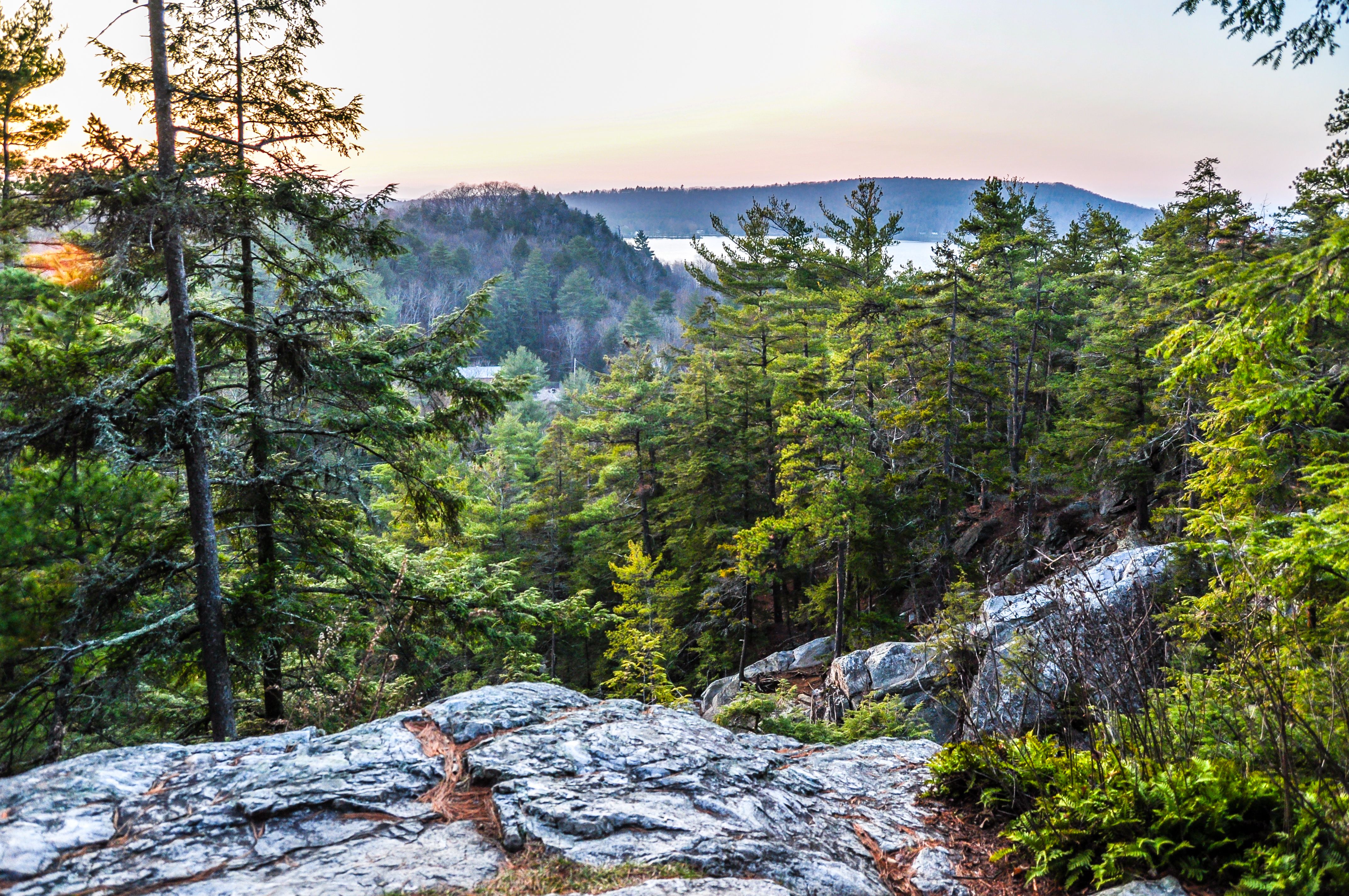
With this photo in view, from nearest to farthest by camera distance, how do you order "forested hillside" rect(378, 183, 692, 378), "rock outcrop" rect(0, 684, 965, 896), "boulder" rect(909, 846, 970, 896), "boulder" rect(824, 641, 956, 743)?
"rock outcrop" rect(0, 684, 965, 896) → "boulder" rect(909, 846, 970, 896) → "boulder" rect(824, 641, 956, 743) → "forested hillside" rect(378, 183, 692, 378)

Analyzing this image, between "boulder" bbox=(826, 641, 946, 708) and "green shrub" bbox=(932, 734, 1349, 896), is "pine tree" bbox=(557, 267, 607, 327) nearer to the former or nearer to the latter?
"boulder" bbox=(826, 641, 946, 708)

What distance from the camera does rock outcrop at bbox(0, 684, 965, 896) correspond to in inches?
116

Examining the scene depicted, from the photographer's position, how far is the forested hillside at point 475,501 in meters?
3.57

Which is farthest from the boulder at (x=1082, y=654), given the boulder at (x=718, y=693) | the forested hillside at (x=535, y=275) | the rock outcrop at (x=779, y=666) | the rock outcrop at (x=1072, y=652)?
the forested hillside at (x=535, y=275)

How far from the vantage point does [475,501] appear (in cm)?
1977

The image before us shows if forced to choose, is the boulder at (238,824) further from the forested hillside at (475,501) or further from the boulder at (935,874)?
the boulder at (935,874)

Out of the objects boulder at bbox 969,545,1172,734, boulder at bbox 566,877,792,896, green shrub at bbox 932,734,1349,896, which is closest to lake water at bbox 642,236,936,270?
boulder at bbox 969,545,1172,734

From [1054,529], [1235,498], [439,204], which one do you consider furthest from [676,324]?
[1235,498]

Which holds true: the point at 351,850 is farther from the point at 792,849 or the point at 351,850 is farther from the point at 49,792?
the point at 792,849

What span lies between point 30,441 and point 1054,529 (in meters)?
21.8

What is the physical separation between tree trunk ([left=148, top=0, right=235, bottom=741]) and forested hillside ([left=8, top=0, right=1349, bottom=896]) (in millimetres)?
35

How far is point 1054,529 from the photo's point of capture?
19453 millimetres

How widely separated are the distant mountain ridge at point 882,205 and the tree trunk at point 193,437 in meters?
18.5

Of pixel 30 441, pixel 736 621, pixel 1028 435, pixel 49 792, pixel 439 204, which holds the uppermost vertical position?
pixel 439 204
